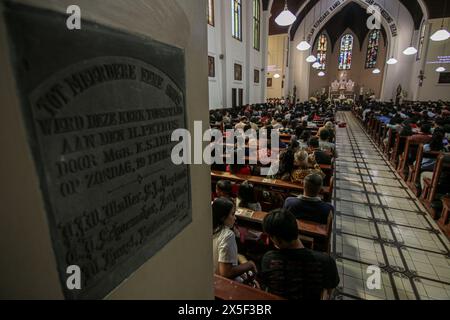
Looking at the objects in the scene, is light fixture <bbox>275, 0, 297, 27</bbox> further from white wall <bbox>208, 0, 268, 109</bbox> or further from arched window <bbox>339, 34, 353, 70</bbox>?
arched window <bbox>339, 34, 353, 70</bbox>

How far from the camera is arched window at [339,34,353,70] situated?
83.2 ft

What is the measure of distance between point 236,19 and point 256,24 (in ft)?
9.25

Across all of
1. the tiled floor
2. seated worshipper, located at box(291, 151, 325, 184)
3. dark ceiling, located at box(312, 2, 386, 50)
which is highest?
dark ceiling, located at box(312, 2, 386, 50)

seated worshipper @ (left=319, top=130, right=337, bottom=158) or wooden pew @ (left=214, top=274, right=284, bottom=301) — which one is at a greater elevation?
seated worshipper @ (left=319, top=130, right=337, bottom=158)

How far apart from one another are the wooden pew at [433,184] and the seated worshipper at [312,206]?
7.82 feet

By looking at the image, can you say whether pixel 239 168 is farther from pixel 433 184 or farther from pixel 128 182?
pixel 433 184

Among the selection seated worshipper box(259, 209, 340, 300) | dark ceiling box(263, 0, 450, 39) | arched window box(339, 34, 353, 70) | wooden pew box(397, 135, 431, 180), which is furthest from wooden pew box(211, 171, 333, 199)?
arched window box(339, 34, 353, 70)

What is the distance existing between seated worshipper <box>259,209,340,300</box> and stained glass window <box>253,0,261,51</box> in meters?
14.9

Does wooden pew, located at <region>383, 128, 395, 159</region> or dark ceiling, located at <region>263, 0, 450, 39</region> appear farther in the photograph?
dark ceiling, located at <region>263, 0, 450, 39</region>

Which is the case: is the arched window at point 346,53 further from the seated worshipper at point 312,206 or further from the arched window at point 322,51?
the seated worshipper at point 312,206

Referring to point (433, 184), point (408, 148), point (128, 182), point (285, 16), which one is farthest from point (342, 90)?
point (128, 182)

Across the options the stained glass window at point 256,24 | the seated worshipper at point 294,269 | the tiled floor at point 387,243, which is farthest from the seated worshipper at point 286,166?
the stained glass window at point 256,24

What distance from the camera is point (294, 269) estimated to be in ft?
4.51
